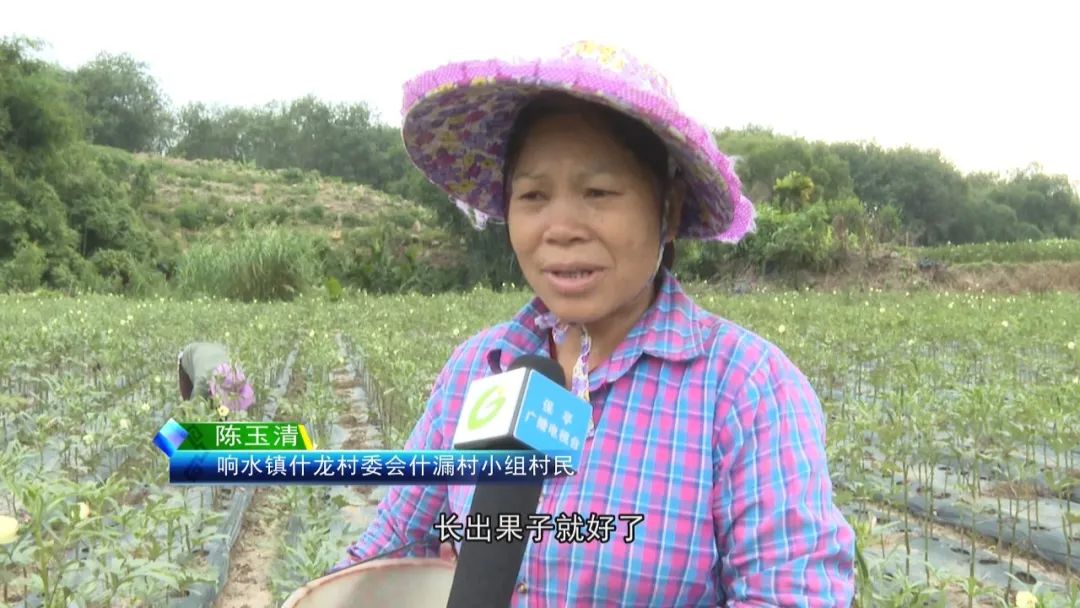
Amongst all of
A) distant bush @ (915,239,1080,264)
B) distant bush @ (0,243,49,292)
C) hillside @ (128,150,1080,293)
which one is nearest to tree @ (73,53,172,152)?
hillside @ (128,150,1080,293)

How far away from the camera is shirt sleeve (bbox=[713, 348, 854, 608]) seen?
997 mm

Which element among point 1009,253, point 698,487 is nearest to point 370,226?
point 1009,253

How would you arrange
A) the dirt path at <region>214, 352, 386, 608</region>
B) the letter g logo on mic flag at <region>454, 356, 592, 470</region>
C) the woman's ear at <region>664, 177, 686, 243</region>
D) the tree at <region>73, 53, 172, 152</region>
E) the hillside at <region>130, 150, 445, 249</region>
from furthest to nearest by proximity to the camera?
1. the tree at <region>73, 53, 172, 152</region>
2. the hillside at <region>130, 150, 445, 249</region>
3. the dirt path at <region>214, 352, 386, 608</region>
4. the woman's ear at <region>664, 177, 686, 243</region>
5. the letter g logo on mic flag at <region>454, 356, 592, 470</region>

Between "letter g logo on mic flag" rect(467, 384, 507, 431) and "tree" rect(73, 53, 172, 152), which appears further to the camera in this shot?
"tree" rect(73, 53, 172, 152)

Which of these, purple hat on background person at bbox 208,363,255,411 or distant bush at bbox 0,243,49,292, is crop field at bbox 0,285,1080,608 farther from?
distant bush at bbox 0,243,49,292

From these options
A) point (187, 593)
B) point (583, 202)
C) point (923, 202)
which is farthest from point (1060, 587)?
point (923, 202)

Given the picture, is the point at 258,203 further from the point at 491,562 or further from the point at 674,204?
the point at 491,562

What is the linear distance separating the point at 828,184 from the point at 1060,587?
3471 cm

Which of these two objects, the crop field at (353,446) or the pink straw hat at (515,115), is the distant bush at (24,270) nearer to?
the crop field at (353,446)

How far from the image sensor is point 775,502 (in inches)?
40.3

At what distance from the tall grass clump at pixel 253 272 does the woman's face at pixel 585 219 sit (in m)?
14.6
